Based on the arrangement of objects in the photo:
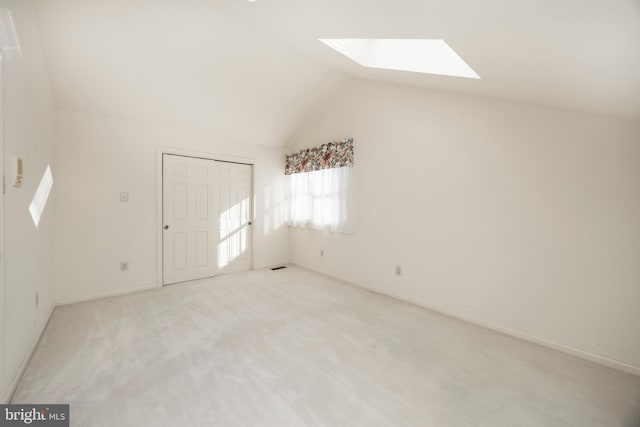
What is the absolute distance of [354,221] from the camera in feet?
12.8

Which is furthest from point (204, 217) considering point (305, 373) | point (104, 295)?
point (305, 373)

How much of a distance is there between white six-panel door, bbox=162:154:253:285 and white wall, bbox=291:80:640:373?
84.3 inches

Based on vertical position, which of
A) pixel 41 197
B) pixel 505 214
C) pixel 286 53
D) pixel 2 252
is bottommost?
pixel 2 252

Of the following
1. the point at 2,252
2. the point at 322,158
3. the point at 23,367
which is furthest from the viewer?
the point at 322,158

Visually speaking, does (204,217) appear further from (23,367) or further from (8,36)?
(8,36)

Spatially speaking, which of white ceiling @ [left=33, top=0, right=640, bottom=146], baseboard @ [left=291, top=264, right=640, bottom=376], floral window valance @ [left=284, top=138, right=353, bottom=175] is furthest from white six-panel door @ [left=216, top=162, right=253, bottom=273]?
baseboard @ [left=291, top=264, right=640, bottom=376]

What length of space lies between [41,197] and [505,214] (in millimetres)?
4492

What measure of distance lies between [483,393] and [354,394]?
0.85 metres

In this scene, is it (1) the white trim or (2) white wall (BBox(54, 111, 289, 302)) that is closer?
A: (1) the white trim

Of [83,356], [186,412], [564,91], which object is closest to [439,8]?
[564,91]

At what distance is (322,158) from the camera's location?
4312mm

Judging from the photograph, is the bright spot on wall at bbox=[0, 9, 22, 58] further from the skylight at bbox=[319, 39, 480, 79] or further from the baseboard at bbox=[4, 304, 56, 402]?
the skylight at bbox=[319, 39, 480, 79]

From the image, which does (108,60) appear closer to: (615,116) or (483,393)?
(483,393)

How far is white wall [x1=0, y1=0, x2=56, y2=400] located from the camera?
160cm
